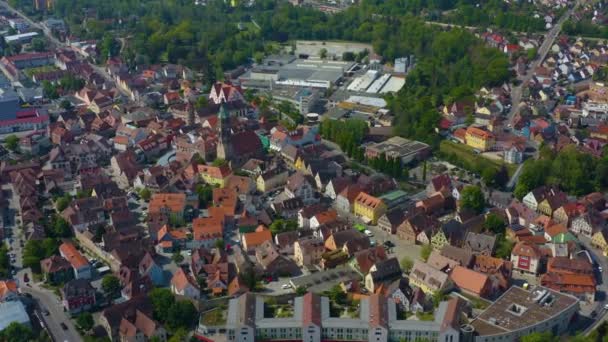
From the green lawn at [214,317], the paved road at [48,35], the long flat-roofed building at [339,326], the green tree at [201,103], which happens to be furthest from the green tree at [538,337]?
the paved road at [48,35]

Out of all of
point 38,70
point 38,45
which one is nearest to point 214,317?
point 38,70

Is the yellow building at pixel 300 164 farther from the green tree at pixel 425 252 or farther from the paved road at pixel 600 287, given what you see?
the paved road at pixel 600 287

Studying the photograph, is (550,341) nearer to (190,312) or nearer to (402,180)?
(190,312)

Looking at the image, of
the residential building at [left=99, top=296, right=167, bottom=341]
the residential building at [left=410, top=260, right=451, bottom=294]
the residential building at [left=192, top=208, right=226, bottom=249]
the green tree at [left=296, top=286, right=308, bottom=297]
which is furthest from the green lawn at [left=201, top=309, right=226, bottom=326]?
the residential building at [left=410, top=260, right=451, bottom=294]

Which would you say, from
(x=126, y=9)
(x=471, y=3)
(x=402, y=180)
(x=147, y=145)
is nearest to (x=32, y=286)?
(x=147, y=145)

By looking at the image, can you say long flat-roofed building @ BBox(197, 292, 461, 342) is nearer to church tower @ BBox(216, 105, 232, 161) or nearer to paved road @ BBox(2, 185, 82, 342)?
paved road @ BBox(2, 185, 82, 342)

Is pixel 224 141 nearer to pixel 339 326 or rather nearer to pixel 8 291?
pixel 8 291
